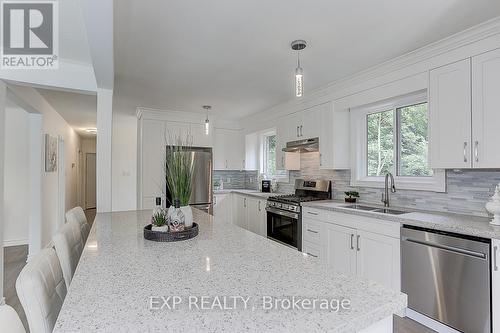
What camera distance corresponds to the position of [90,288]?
0.95 metres

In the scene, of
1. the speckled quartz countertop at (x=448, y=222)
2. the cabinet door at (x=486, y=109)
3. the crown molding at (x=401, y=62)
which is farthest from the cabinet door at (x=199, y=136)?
the cabinet door at (x=486, y=109)

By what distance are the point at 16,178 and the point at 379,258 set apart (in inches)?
221

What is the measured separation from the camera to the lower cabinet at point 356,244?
2416 mm

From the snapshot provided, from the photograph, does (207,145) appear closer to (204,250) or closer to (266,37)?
(266,37)

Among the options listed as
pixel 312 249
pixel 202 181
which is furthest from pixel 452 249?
pixel 202 181

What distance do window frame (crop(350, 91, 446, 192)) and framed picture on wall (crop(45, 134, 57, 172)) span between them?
465 centimetres

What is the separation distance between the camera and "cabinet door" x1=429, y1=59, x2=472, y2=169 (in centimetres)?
223

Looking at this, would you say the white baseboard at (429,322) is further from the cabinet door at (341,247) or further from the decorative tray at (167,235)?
the decorative tray at (167,235)

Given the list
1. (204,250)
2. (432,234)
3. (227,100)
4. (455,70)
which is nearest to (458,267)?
(432,234)

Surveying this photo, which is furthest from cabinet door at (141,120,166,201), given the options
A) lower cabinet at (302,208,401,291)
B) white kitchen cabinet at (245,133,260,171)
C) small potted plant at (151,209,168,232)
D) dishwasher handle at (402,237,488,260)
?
dishwasher handle at (402,237,488,260)

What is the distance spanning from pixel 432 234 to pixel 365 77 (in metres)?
1.79

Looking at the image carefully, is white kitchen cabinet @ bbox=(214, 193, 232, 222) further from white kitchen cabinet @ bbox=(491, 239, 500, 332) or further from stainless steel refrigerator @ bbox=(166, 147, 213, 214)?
white kitchen cabinet @ bbox=(491, 239, 500, 332)

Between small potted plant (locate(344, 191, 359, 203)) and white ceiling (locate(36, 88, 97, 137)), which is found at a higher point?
white ceiling (locate(36, 88, 97, 137))

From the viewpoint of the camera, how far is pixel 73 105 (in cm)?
461
